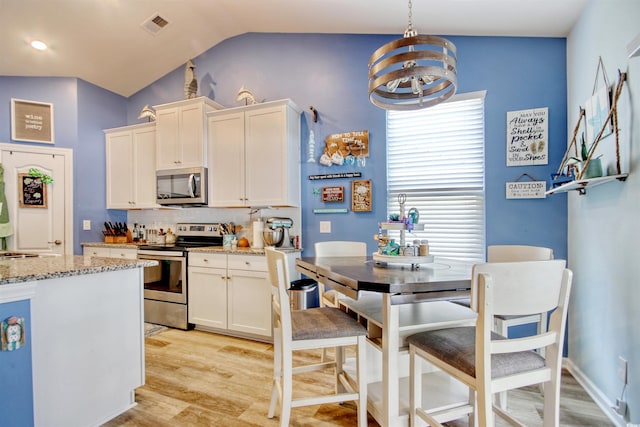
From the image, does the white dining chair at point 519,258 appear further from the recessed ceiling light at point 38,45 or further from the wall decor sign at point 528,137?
the recessed ceiling light at point 38,45

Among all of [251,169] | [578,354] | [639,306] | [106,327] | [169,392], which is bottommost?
[169,392]

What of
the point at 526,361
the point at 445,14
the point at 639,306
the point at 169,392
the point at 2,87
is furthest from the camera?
the point at 2,87

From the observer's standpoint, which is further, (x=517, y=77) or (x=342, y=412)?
(x=517, y=77)

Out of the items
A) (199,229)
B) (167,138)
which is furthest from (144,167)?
(199,229)

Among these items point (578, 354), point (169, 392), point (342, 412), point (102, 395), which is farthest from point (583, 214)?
point (102, 395)

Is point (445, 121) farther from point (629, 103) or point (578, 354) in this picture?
point (578, 354)

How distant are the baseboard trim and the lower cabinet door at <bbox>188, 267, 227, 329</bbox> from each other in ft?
9.89

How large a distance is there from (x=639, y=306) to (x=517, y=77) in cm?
195

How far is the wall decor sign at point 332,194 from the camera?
3270 millimetres

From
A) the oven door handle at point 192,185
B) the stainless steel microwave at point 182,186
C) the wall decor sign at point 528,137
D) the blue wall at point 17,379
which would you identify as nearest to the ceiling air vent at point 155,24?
the stainless steel microwave at point 182,186

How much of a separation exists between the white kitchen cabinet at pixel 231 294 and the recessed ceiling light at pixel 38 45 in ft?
9.43

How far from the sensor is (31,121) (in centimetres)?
384

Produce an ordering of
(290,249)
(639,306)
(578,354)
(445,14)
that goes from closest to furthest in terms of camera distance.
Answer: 1. (639,306)
2. (578,354)
3. (445,14)
4. (290,249)

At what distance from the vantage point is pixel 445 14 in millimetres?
2531
